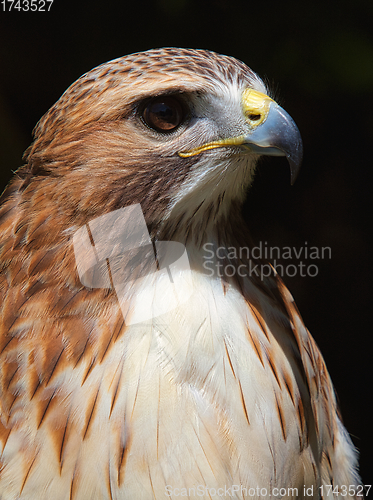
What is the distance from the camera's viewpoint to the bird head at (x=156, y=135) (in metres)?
0.97

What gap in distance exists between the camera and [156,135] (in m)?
0.99

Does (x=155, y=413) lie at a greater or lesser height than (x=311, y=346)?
greater

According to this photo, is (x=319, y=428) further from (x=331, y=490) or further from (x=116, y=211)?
(x=116, y=211)

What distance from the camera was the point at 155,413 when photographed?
3.03 feet

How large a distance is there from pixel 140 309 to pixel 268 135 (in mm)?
458

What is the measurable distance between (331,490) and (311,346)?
36cm

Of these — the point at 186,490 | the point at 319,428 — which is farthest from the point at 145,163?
the point at 319,428

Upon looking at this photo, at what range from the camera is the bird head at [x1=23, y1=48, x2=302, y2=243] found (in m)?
0.97

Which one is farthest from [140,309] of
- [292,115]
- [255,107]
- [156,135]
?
[292,115]
